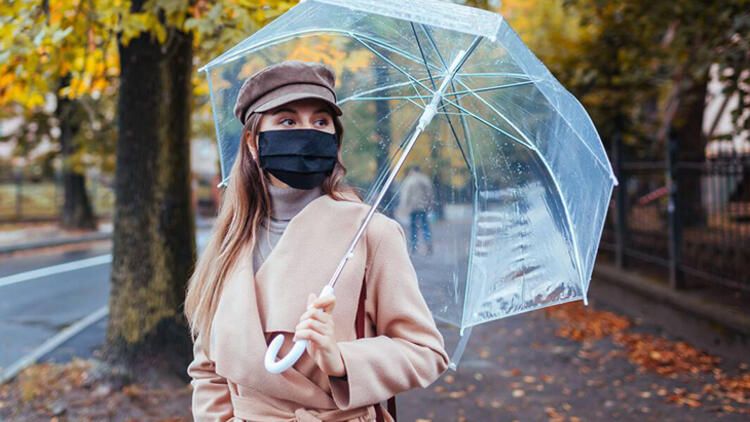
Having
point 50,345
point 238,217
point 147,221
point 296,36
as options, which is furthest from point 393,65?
point 50,345

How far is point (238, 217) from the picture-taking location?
7.75 ft

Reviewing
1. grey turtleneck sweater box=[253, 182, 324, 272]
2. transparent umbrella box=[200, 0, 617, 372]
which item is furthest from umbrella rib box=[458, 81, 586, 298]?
grey turtleneck sweater box=[253, 182, 324, 272]

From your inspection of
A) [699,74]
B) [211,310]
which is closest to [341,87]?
[211,310]

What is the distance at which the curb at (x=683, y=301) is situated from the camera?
22.5 ft

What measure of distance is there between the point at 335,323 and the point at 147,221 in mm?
4561

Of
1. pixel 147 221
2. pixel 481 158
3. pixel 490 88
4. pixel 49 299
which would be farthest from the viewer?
pixel 49 299

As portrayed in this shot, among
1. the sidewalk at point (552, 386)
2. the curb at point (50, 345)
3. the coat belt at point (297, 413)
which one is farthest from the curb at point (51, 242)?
the coat belt at point (297, 413)

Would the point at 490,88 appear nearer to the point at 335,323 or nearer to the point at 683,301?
the point at 335,323

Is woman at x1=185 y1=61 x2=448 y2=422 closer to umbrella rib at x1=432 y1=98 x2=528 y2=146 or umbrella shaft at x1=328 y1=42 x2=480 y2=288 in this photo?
umbrella shaft at x1=328 y1=42 x2=480 y2=288

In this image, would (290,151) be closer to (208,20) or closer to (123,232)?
(208,20)

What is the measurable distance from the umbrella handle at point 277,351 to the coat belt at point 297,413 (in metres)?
0.23

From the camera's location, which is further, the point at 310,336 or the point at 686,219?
the point at 686,219

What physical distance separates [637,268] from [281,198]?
359 inches

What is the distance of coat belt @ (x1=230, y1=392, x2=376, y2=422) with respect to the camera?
2.10 m
